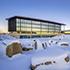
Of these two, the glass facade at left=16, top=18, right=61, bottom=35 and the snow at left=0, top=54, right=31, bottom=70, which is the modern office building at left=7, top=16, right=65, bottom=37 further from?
the snow at left=0, top=54, right=31, bottom=70

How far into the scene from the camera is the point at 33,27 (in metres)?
58.8

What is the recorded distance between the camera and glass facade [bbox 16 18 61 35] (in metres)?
55.8

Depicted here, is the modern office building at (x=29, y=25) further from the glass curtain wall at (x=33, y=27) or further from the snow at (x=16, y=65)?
the snow at (x=16, y=65)

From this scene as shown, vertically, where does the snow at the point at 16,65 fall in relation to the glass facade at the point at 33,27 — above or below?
below

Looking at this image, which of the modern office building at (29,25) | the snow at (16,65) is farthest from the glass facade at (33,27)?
the snow at (16,65)

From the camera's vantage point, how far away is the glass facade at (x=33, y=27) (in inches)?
2196

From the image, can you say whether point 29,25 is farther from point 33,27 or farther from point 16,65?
point 16,65

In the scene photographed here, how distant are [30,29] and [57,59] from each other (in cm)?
5478

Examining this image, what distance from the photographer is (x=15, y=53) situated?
4.44m

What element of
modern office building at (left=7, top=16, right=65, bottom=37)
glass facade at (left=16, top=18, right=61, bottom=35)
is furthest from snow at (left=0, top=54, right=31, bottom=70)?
glass facade at (left=16, top=18, right=61, bottom=35)

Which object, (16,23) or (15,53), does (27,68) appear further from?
(16,23)

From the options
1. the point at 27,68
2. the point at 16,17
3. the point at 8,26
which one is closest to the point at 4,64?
the point at 27,68

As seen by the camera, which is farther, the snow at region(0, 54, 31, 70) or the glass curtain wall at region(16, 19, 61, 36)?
the glass curtain wall at region(16, 19, 61, 36)

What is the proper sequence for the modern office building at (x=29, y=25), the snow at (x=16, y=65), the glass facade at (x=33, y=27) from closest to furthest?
1. the snow at (x=16, y=65)
2. the modern office building at (x=29, y=25)
3. the glass facade at (x=33, y=27)
